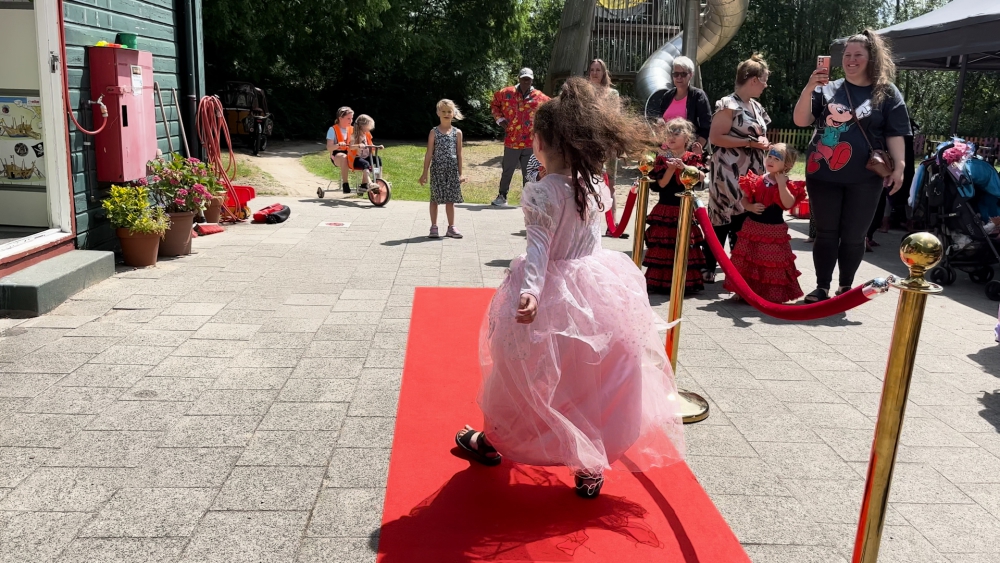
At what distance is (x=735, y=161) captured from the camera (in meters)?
7.48

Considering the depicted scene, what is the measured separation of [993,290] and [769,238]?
2375 mm

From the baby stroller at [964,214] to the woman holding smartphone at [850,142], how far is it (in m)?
1.86

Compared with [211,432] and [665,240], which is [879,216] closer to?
[665,240]

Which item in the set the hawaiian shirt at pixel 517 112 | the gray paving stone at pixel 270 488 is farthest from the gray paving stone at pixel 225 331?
the hawaiian shirt at pixel 517 112

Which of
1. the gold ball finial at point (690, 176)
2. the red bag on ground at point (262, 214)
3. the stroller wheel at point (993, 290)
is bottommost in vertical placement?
the stroller wheel at point (993, 290)

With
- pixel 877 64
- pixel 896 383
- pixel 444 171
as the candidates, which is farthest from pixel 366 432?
pixel 444 171

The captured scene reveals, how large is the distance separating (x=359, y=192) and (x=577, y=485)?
1056 centimetres

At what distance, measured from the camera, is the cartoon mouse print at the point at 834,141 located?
6703mm

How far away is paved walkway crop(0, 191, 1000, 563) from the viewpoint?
3342 millimetres

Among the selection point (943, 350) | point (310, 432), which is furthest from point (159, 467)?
point (943, 350)

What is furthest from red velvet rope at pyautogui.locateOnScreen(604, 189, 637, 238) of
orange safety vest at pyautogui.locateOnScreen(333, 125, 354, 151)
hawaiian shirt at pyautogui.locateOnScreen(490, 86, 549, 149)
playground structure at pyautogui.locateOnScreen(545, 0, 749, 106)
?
playground structure at pyautogui.locateOnScreen(545, 0, 749, 106)

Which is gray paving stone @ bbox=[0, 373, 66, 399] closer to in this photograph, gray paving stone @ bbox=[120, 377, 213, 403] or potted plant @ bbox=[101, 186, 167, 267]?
gray paving stone @ bbox=[120, 377, 213, 403]

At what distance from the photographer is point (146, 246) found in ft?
25.6

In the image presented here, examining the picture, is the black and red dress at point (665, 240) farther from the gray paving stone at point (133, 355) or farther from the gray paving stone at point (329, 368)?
the gray paving stone at point (133, 355)
